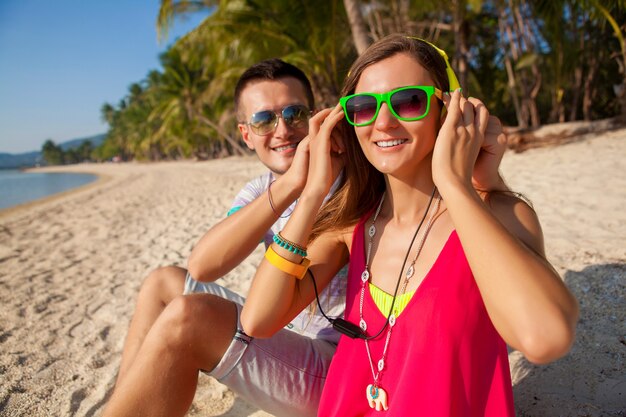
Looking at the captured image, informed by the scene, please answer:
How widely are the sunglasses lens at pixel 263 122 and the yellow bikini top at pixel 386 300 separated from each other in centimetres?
125

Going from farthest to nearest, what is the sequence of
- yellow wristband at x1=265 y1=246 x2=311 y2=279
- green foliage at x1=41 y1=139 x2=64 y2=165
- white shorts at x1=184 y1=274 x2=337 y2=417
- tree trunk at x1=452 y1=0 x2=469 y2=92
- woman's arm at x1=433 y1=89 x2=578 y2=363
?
green foliage at x1=41 y1=139 x2=64 y2=165 → tree trunk at x1=452 y1=0 x2=469 y2=92 → white shorts at x1=184 y1=274 x2=337 y2=417 → yellow wristband at x1=265 y1=246 x2=311 y2=279 → woman's arm at x1=433 y1=89 x2=578 y2=363

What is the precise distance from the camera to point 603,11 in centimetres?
931

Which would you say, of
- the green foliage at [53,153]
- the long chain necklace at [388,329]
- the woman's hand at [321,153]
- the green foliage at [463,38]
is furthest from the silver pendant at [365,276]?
the green foliage at [53,153]

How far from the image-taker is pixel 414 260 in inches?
52.6

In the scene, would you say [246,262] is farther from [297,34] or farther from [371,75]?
[297,34]

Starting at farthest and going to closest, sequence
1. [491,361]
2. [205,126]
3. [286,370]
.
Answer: [205,126] < [286,370] < [491,361]

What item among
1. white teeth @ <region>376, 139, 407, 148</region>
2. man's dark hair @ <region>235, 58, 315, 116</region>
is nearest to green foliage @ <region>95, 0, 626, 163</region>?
man's dark hair @ <region>235, 58, 315, 116</region>

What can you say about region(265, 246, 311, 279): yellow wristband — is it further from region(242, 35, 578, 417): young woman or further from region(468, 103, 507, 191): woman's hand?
region(468, 103, 507, 191): woman's hand

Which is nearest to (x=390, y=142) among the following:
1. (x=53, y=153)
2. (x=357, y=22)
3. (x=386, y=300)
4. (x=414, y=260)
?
(x=414, y=260)

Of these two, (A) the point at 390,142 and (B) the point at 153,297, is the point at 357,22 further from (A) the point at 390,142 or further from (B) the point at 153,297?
(A) the point at 390,142

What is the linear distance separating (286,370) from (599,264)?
2659 mm

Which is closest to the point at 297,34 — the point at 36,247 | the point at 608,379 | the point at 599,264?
the point at 36,247

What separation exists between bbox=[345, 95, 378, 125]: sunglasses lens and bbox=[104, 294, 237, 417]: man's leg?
2.86 ft

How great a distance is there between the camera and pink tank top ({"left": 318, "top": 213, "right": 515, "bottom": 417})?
1.09 metres
